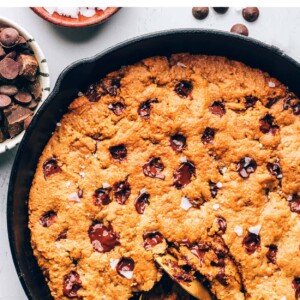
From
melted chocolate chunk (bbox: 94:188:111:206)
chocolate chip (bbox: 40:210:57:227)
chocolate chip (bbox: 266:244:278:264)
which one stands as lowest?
chocolate chip (bbox: 266:244:278:264)

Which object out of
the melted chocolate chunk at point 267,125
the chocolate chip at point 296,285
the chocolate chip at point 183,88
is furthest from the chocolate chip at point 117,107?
the chocolate chip at point 296,285

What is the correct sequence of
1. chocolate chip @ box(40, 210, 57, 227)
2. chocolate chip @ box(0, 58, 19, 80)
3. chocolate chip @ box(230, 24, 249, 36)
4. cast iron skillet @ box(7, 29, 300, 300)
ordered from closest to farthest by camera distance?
cast iron skillet @ box(7, 29, 300, 300) < chocolate chip @ box(40, 210, 57, 227) < chocolate chip @ box(0, 58, 19, 80) < chocolate chip @ box(230, 24, 249, 36)

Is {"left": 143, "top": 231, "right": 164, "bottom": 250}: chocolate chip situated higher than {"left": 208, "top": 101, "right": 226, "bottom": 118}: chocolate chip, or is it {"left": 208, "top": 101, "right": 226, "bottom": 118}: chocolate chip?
{"left": 208, "top": 101, "right": 226, "bottom": 118}: chocolate chip

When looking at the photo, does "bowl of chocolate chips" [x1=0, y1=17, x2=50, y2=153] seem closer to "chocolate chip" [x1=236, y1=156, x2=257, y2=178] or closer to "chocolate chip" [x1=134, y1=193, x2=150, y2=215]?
"chocolate chip" [x1=134, y1=193, x2=150, y2=215]

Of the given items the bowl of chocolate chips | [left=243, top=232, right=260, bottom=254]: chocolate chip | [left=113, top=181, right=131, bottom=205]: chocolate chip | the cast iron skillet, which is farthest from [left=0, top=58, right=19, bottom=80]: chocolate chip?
[left=243, top=232, right=260, bottom=254]: chocolate chip

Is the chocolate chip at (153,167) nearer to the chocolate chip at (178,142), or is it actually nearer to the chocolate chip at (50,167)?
the chocolate chip at (178,142)

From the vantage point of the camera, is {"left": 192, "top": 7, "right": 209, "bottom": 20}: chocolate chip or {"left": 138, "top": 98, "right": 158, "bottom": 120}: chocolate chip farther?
{"left": 192, "top": 7, "right": 209, "bottom": 20}: chocolate chip

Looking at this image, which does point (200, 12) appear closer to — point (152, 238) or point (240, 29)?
point (240, 29)
